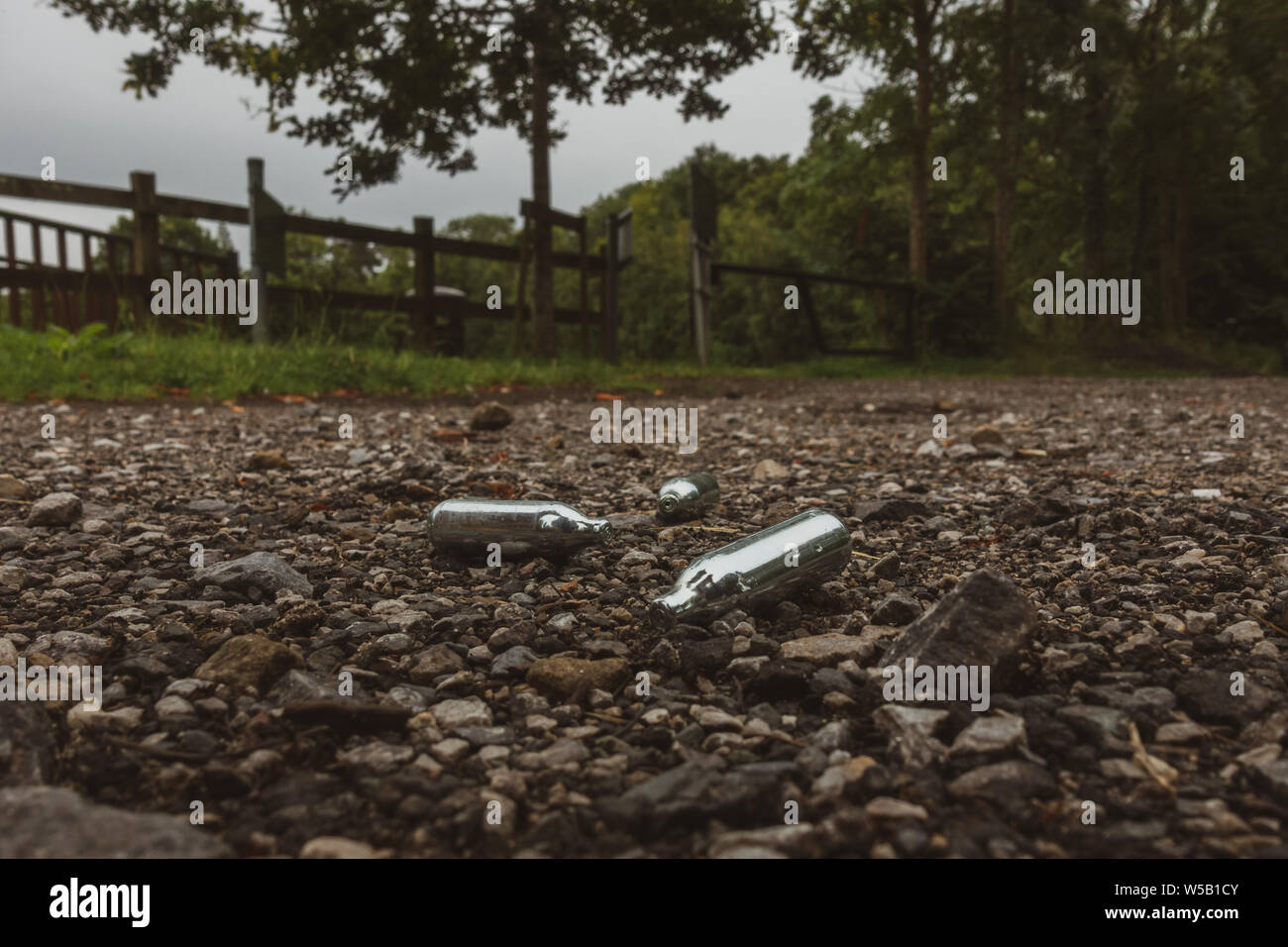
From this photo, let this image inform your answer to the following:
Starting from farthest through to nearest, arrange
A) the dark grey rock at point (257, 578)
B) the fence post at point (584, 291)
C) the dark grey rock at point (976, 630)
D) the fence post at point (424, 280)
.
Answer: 1. the fence post at point (584, 291)
2. the fence post at point (424, 280)
3. the dark grey rock at point (257, 578)
4. the dark grey rock at point (976, 630)

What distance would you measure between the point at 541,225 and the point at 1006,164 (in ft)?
31.9

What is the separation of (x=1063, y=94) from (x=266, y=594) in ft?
56.8

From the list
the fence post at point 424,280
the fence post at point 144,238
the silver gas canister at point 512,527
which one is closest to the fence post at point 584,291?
the fence post at point 424,280

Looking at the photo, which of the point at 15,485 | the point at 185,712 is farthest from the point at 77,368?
the point at 185,712

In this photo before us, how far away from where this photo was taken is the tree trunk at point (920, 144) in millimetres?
17172

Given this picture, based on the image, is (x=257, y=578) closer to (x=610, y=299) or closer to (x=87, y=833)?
(x=87, y=833)

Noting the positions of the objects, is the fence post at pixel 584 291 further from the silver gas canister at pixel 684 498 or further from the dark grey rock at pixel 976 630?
the dark grey rock at pixel 976 630

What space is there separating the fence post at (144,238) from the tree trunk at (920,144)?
41.8 ft

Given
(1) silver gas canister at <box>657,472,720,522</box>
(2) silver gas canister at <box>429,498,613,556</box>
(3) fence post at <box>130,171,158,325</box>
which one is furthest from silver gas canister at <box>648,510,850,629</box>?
(3) fence post at <box>130,171,158,325</box>

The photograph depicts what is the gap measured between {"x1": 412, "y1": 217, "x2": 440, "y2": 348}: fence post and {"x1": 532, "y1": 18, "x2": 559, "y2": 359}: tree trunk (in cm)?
144

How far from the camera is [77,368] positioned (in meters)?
7.45

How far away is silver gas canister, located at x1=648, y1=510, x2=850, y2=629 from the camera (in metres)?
2.00

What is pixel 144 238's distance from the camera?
1031cm

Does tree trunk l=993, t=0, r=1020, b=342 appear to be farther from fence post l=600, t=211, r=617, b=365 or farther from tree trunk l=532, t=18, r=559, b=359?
tree trunk l=532, t=18, r=559, b=359
